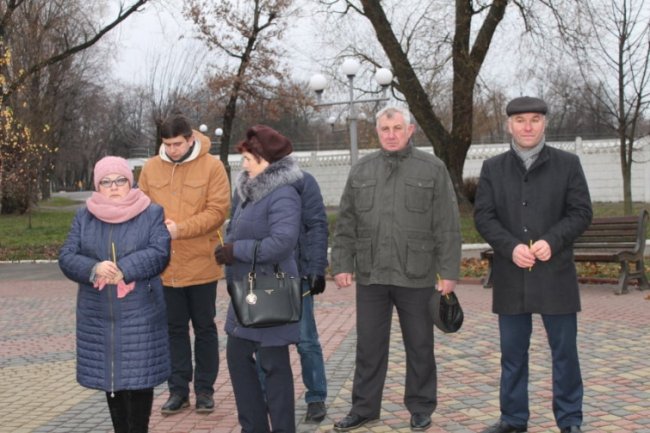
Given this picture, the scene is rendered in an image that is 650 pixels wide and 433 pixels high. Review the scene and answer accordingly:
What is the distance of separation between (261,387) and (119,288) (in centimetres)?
95

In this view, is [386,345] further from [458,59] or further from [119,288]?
[458,59]

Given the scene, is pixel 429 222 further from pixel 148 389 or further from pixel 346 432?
pixel 148 389

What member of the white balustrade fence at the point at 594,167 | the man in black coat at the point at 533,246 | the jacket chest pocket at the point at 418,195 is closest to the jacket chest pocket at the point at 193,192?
the jacket chest pocket at the point at 418,195

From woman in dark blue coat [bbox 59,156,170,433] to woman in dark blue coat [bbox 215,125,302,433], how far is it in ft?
1.24

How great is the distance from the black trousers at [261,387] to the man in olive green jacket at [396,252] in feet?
2.01

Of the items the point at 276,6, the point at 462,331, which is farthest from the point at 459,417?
the point at 276,6

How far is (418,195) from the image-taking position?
462 centimetres

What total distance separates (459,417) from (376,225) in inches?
52.6

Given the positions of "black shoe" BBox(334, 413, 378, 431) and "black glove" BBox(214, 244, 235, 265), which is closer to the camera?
"black glove" BBox(214, 244, 235, 265)

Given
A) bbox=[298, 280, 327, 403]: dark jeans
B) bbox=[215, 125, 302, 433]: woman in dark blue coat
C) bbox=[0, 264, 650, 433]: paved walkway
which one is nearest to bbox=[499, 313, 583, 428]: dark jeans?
bbox=[0, 264, 650, 433]: paved walkway

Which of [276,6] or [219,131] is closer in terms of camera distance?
[276,6]

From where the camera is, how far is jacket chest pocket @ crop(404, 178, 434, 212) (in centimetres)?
461

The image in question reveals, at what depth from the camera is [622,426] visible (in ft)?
15.2

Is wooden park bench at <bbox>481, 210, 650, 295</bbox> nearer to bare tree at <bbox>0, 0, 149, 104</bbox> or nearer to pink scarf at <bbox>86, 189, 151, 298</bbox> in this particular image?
pink scarf at <bbox>86, 189, 151, 298</bbox>
